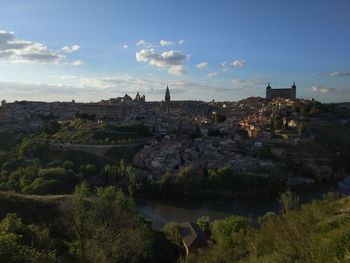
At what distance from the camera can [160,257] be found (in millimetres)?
11609

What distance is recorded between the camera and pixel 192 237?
12.8 m

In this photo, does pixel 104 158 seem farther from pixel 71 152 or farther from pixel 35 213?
pixel 35 213

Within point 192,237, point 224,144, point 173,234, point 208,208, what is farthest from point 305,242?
point 224,144

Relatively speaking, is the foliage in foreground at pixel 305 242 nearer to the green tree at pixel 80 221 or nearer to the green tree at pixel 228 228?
the green tree at pixel 228 228

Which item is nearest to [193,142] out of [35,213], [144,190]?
[144,190]

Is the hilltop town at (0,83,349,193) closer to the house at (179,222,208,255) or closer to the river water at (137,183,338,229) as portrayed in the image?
the river water at (137,183,338,229)

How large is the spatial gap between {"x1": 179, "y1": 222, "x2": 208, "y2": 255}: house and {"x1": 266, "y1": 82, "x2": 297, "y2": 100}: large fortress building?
2385 inches

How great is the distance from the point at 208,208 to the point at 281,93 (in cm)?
5562

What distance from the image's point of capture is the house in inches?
482

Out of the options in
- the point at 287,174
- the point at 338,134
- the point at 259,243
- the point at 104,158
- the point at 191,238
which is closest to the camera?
the point at 259,243

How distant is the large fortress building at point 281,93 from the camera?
234 ft

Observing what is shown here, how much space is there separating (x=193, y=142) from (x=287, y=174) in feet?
29.7

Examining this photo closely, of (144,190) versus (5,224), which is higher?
(5,224)

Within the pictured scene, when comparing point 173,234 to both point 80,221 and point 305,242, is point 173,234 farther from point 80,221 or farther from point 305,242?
point 305,242
